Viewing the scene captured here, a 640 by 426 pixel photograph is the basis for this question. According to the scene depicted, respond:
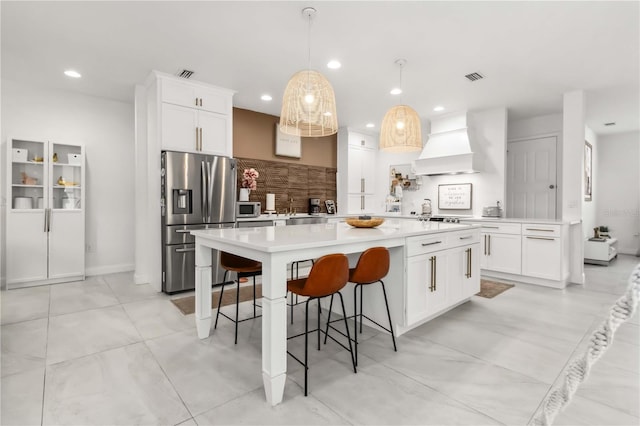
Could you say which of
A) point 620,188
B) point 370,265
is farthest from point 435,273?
point 620,188

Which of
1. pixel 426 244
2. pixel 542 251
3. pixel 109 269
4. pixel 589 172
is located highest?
pixel 589 172

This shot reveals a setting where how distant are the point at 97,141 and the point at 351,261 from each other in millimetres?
4268

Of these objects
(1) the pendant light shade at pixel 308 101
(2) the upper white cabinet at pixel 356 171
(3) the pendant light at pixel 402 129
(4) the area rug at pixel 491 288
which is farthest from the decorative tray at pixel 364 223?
(2) the upper white cabinet at pixel 356 171

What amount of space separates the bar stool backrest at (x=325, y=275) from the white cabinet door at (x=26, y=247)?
4.17 m

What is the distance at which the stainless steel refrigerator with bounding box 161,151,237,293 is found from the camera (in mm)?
3953

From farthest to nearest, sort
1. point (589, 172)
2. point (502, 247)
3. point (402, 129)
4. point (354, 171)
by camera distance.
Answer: point (354, 171), point (589, 172), point (502, 247), point (402, 129)

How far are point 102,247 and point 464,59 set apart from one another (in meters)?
5.47

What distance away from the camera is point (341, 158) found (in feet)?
22.3

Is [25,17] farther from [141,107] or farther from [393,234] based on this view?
[393,234]

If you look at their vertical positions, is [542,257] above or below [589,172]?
below

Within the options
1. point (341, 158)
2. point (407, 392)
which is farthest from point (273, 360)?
point (341, 158)

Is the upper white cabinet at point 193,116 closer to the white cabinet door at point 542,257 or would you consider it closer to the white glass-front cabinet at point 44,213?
the white glass-front cabinet at point 44,213

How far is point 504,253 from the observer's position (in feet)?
15.4

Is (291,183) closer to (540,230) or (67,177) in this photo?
(67,177)
